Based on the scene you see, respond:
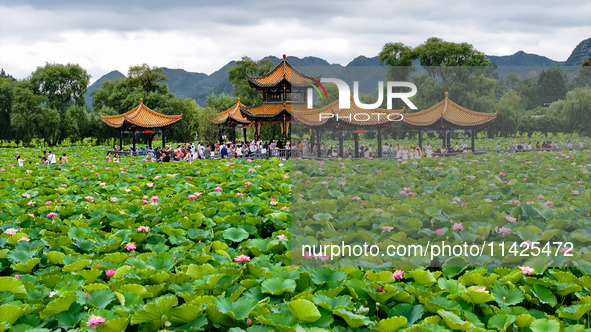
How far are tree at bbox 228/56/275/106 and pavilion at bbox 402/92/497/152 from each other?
4757 cm

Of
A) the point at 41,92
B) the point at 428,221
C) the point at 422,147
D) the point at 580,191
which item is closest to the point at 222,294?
the point at 428,221

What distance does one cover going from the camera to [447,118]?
4934mm

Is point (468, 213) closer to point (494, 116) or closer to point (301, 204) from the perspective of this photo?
point (494, 116)

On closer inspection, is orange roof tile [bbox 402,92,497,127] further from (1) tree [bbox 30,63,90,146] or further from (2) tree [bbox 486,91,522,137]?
(1) tree [bbox 30,63,90,146]

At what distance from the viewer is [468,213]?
4.39m

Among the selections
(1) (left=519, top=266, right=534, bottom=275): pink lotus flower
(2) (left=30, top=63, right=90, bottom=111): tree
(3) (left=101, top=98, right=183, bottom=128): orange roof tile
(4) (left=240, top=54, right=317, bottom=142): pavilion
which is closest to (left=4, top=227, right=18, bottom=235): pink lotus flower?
(1) (left=519, top=266, right=534, bottom=275): pink lotus flower

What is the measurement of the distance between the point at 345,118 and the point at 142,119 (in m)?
26.1

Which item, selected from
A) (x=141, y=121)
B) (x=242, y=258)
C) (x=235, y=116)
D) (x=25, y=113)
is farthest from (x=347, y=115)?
(x=25, y=113)

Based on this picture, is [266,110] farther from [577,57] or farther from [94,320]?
[94,320]

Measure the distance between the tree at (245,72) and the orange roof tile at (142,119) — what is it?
23461 millimetres

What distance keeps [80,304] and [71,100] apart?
45.7 meters

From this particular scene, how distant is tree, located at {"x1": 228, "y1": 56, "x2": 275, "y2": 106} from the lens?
52.2 meters

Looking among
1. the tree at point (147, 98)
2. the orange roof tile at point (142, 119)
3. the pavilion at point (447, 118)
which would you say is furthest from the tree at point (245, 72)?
the pavilion at point (447, 118)

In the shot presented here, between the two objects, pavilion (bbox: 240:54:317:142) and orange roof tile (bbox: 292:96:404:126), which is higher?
pavilion (bbox: 240:54:317:142)
